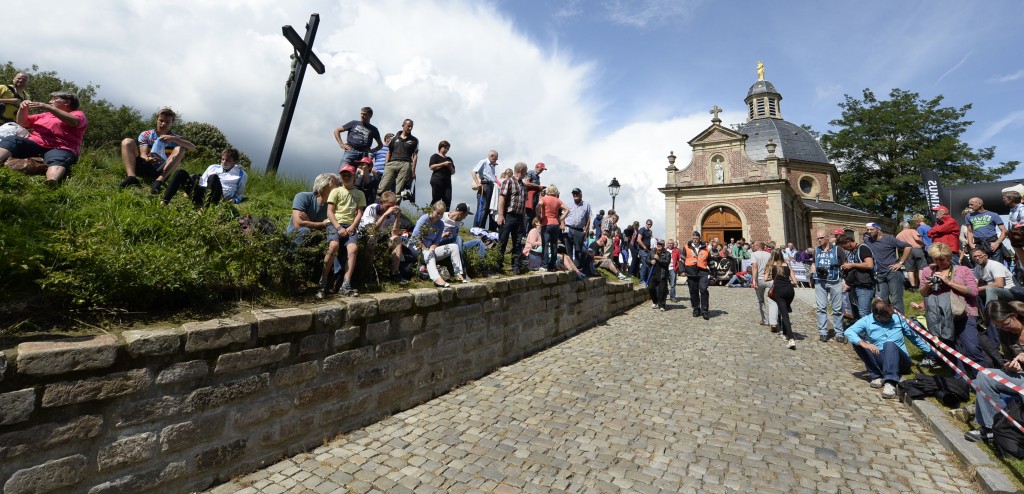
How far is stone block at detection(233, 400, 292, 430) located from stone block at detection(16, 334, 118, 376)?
947 mm

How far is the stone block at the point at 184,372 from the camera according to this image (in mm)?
2844

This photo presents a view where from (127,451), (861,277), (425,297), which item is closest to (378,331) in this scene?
(425,297)

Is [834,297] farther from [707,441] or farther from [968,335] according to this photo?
[707,441]

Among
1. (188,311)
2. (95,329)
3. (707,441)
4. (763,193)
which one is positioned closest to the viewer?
(95,329)

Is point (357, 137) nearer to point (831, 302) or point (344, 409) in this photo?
point (344, 409)

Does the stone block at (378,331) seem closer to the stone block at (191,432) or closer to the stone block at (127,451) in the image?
the stone block at (191,432)

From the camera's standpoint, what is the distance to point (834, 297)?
25.5 feet

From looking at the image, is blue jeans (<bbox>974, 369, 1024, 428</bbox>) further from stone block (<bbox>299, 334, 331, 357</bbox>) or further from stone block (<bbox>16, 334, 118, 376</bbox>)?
stone block (<bbox>16, 334, 118, 376</bbox>)

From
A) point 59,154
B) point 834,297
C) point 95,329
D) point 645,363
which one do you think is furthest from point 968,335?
point 59,154

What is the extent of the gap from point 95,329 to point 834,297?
31.6 ft

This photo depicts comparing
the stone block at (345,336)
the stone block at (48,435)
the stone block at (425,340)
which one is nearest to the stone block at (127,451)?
the stone block at (48,435)

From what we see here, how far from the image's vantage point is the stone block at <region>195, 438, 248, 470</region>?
307cm

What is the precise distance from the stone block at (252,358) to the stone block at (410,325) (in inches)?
49.5

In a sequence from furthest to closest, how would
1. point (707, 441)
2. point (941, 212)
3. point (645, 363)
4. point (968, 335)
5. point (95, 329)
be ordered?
point (941, 212) < point (645, 363) < point (968, 335) < point (707, 441) < point (95, 329)
